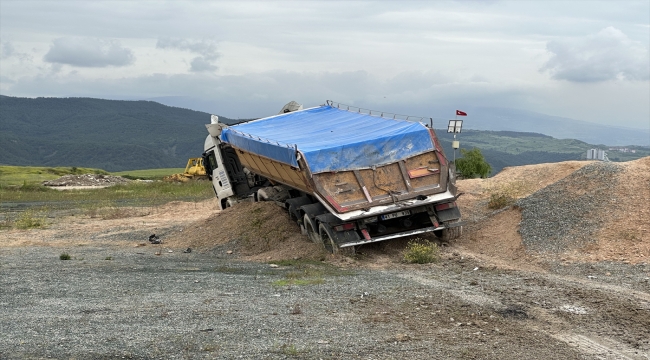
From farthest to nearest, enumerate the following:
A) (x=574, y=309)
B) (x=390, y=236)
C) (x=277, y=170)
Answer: (x=277, y=170)
(x=390, y=236)
(x=574, y=309)

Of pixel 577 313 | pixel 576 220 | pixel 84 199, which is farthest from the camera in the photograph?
pixel 84 199

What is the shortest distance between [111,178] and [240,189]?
42.1 m

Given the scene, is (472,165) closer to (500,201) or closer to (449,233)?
(500,201)

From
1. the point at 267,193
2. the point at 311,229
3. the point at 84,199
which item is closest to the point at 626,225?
the point at 311,229

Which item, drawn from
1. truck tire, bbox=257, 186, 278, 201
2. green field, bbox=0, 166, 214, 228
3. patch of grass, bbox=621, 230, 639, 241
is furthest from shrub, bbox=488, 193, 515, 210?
green field, bbox=0, 166, 214, 228

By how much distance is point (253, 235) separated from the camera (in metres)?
18.1

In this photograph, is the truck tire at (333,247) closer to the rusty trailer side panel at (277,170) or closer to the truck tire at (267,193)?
the rusty trailer side panel at (277,170)

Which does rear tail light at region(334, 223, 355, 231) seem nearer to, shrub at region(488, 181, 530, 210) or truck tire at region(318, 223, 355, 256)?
truck tire at region(318, 223, 355, 256)

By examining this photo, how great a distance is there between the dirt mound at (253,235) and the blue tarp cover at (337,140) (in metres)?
1.69

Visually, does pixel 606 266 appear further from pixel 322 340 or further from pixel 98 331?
pixel 98 331

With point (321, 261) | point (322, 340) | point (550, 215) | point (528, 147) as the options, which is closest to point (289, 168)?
point (321, 261)

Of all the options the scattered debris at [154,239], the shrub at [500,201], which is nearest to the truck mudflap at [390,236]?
the shrub at [500,201]

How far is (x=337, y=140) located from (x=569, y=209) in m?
5.30

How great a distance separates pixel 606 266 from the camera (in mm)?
13070
